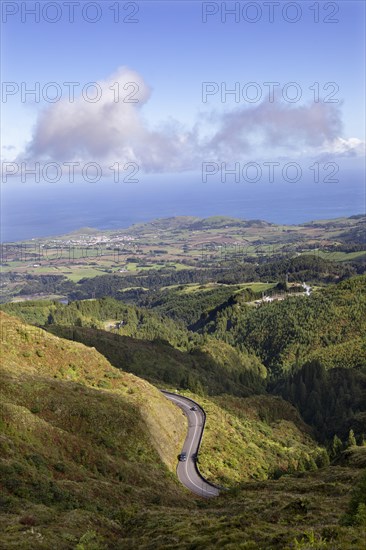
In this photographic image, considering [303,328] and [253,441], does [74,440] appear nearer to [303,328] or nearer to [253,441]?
[253,441]

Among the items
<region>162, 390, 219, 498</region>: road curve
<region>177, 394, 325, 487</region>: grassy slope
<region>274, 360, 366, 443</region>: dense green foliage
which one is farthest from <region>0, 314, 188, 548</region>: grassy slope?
<region>274, 360, 366, 443</region>: dense green foliage

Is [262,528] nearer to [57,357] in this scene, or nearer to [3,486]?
[3,486]

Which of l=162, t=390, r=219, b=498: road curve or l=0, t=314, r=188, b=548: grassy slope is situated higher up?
l=0, t=314, r=188, b=548: grassy slope

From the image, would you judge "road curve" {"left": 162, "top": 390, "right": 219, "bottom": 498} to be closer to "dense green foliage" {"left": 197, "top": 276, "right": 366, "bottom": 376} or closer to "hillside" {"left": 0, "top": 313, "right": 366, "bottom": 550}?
"hillside" {"left": 0, "top": 313, "right": 366, "bottom": 550}

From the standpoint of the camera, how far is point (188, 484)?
4781cm

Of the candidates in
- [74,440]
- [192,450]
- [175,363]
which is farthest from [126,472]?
[175,363]

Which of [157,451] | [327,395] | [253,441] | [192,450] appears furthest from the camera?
[327,395]

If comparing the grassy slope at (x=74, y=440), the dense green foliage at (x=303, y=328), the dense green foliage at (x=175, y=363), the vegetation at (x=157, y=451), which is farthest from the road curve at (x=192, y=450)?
the dense green foliage at (x=303, y=328)

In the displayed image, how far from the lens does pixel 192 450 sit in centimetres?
5528

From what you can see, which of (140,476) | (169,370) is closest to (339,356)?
(169,370)

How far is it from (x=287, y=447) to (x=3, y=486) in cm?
4926

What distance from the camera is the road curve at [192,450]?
155 feet

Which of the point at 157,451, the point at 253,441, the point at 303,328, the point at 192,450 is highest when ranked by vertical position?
the point at 157,451

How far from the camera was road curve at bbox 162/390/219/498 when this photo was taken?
155 ft
